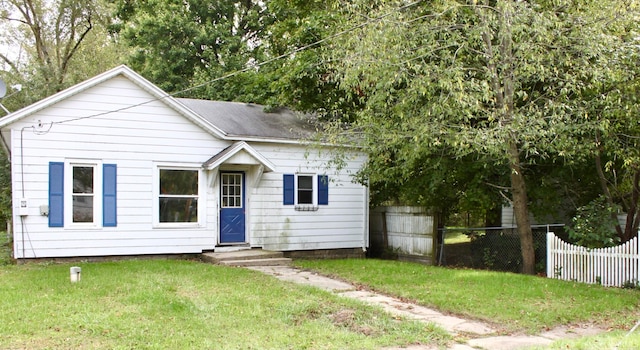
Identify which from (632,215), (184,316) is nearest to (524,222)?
(632,215)

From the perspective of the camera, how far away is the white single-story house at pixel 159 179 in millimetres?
11430

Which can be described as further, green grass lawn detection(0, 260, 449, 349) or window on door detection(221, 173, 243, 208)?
window on door detection(221, 173, 243, 208)

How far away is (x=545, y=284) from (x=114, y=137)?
378 inches

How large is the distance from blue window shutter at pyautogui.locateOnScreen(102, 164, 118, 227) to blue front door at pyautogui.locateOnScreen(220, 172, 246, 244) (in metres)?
2.62

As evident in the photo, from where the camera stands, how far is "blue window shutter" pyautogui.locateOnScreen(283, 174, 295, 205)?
1418 cm

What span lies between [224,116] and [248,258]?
417cm

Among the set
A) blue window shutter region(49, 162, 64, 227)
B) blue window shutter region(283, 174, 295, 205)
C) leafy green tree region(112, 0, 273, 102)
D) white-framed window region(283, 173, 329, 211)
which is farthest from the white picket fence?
leafy green tree region(112, 0, 273, 102)

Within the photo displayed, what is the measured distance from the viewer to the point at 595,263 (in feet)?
33.0

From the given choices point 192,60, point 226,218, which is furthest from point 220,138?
point 192,60

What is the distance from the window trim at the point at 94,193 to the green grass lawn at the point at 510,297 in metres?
5.32

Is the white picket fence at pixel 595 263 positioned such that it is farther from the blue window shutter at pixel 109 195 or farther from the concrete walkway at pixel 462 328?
the blue window shutter at pixel 109 195

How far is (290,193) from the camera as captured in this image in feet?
46.7

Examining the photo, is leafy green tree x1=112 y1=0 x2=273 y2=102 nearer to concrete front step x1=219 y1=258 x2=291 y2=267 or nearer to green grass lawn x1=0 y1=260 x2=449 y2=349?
concrete front step x1=219 y1=258 x2=291 y2=267

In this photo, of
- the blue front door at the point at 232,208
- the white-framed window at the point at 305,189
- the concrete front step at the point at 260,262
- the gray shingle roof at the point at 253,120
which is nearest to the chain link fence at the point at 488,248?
the white-framed window at the point at 305,189
